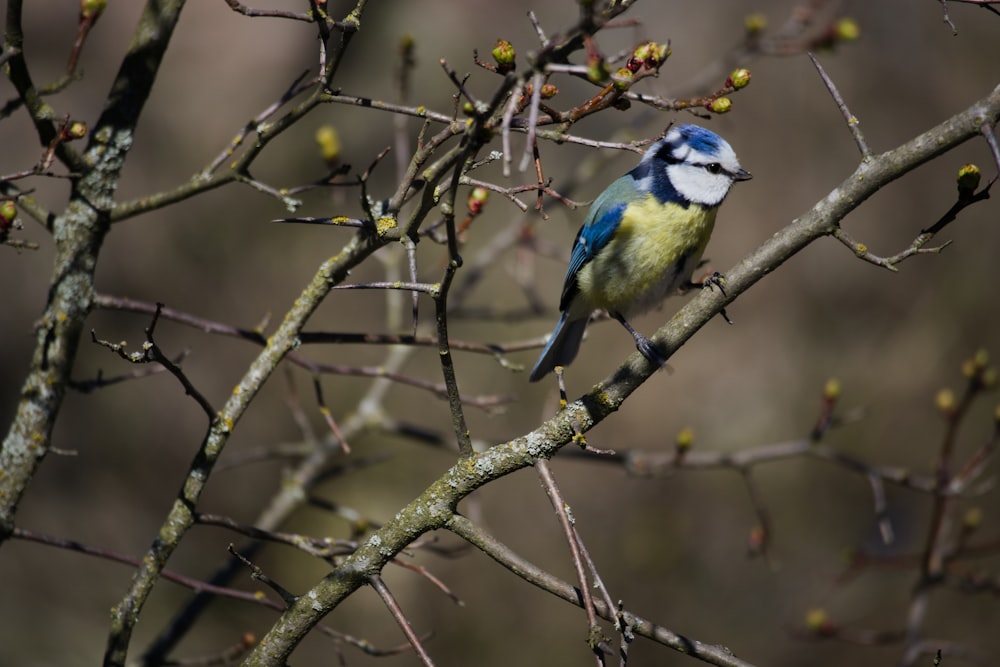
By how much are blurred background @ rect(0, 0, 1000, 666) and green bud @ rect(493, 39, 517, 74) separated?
299 cm

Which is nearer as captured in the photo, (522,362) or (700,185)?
(700,185)

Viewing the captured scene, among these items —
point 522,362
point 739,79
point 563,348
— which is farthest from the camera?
point 522,362

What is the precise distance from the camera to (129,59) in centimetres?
211

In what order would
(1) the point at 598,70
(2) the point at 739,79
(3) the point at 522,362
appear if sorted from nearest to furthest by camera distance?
(1) the point at 598,70 → (2) the point at 739,79 → (3) the point at 522,362

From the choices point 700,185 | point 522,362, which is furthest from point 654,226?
point 522,362

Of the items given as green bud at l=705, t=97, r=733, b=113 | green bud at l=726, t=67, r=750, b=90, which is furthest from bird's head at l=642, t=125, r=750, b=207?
green bud at l=705, t=97, r=733, b=113

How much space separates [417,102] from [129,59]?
3438 mm

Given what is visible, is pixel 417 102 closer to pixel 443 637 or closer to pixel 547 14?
pixel 547 14

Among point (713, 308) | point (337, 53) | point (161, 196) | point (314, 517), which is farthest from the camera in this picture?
point (314, 517)

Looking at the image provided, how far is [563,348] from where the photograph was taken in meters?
3.18

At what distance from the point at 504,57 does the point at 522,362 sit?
160 inches

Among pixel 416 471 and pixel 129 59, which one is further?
pixel 416 471

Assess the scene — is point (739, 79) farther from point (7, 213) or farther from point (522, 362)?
point (522, 362)

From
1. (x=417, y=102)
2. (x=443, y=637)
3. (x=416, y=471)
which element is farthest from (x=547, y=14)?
(x=443, y=637)
